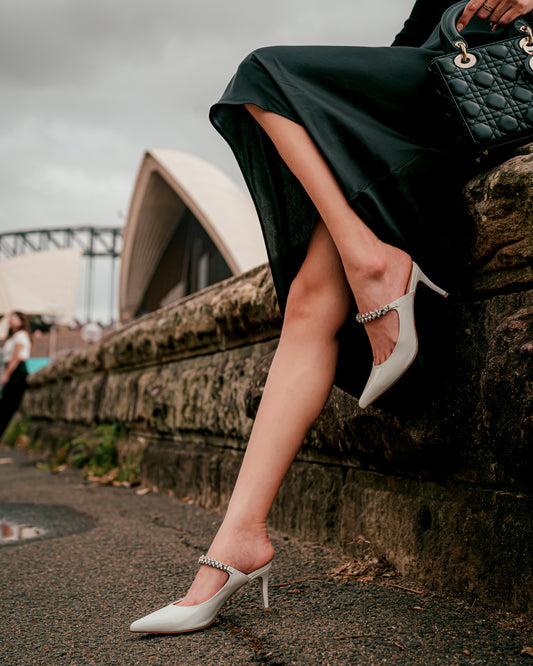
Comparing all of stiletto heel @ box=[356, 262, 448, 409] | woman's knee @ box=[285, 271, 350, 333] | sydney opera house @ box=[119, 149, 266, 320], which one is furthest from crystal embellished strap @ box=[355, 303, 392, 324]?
sydney opera house @ box=[119, 149, 266, 320]

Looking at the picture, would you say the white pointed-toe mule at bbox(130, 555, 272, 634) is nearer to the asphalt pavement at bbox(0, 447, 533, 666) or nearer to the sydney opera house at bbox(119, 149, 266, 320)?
the asphalt pavement at bbox(0, 447, 533, 666)

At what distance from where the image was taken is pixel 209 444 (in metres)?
2.26

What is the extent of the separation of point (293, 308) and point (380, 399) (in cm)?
24

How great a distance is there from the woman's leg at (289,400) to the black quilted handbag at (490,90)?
315 mm

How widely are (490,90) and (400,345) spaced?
1.40 ft

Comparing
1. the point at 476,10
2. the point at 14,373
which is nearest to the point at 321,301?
the point at 476,10

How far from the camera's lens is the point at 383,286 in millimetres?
994

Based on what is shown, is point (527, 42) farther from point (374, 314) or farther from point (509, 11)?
point (374, 314)

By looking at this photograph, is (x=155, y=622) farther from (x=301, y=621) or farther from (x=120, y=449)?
(x=120, y=449)

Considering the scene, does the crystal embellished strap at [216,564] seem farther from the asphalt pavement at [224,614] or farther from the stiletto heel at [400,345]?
the stiletto heel at [400,345]

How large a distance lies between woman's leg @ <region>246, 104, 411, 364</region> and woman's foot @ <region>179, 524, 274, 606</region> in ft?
1.25

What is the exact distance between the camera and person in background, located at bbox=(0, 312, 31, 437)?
542 cm

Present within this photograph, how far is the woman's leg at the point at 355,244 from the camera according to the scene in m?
0.99

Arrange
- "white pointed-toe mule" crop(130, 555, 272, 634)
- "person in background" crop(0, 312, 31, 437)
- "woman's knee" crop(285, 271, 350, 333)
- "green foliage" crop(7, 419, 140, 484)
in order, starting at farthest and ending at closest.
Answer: "person in background" crop(0, 312, 31, 437) → "green foliage" crop(7, 419, 140, 484) → "woman's knee" crop(285, 271, 350, 333) → "white pointed-toe mule" crop(130, 555, 272, 634)
